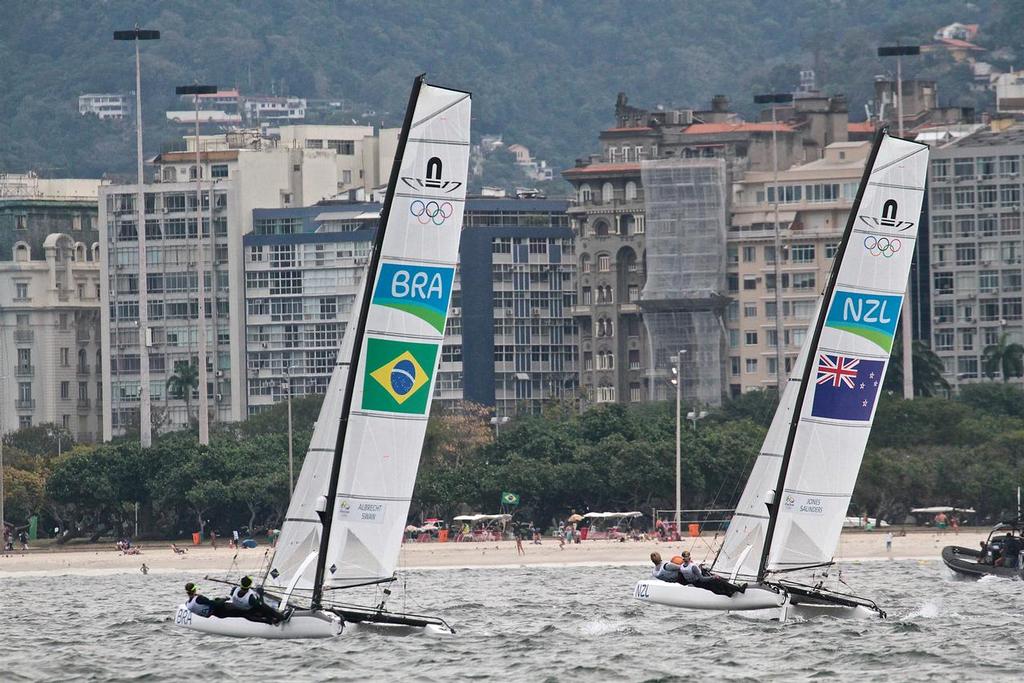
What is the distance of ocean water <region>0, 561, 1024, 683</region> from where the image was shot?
5272cm

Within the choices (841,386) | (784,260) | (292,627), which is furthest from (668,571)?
(784,260)

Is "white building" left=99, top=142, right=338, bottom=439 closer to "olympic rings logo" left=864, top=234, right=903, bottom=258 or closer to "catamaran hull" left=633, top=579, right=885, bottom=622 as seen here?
"catamaran hull" left=633, top=579, right=885, bottom=622

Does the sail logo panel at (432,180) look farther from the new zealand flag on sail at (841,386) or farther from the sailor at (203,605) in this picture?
the new zealand flag on sail at (841,386)

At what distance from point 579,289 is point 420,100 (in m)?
146

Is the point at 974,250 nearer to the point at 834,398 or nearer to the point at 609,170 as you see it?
the point at 609,170

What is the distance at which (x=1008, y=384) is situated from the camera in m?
165

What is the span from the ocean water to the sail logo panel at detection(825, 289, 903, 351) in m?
6.98

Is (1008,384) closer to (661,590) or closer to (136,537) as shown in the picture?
(136,537)

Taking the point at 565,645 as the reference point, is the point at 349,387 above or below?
above

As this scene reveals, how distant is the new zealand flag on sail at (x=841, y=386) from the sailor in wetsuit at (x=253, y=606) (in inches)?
532

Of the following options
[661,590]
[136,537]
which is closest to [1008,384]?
[136,537]

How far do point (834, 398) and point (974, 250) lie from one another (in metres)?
127

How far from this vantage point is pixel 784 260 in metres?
185

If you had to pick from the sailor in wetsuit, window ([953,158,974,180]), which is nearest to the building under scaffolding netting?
window ([953,158,974,180])
